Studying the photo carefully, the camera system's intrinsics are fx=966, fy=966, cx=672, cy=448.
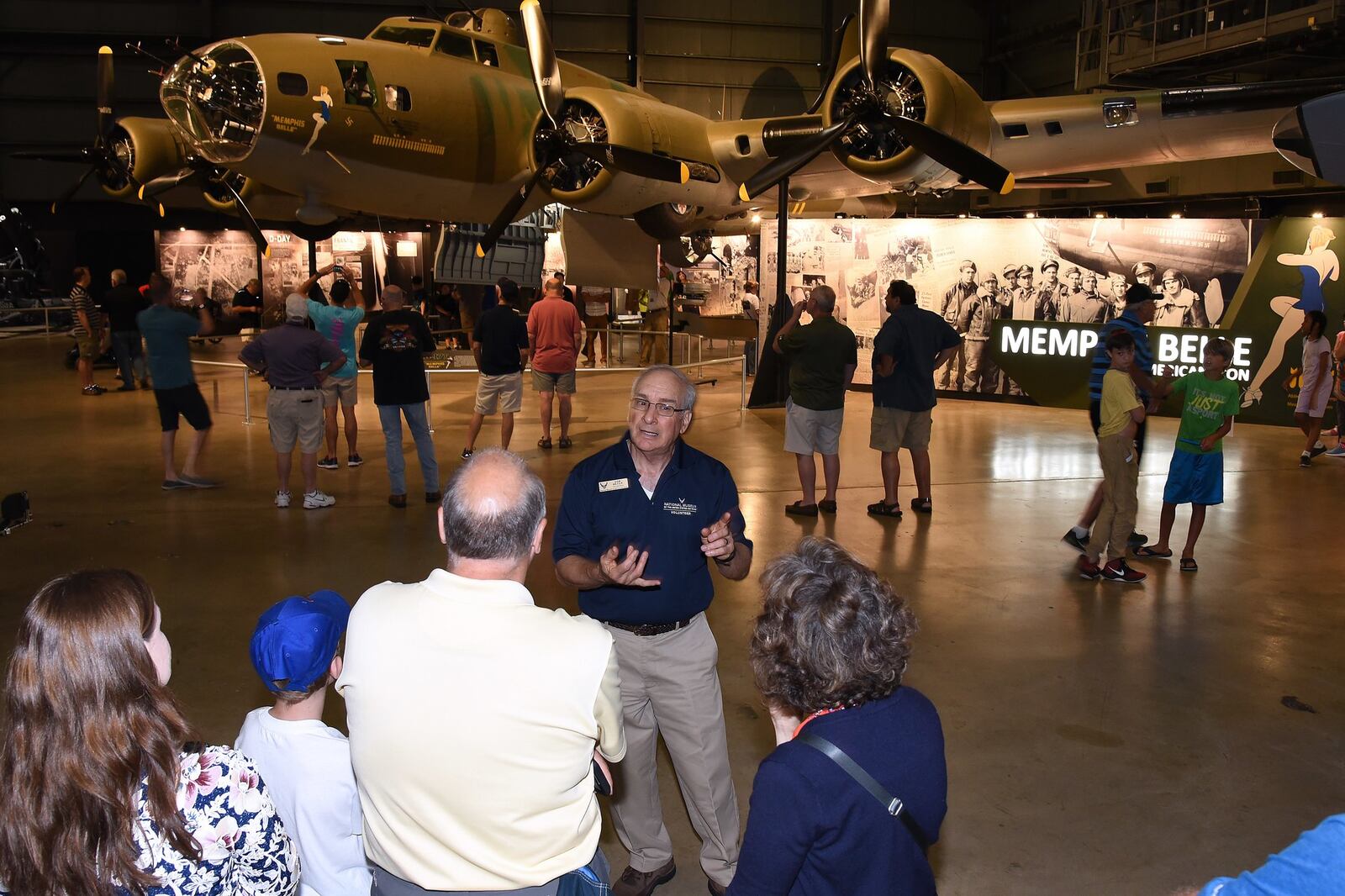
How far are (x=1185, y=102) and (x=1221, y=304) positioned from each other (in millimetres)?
3965

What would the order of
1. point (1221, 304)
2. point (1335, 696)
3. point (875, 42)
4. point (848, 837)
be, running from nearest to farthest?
point (848, 837) → point (1335, 696) → point (875, 42) → point (1221, 304)

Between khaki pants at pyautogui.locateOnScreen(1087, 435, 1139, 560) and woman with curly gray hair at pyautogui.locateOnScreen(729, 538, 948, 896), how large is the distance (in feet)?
15.6

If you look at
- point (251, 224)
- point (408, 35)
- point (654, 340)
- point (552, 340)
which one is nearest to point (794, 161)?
point (552, 340)

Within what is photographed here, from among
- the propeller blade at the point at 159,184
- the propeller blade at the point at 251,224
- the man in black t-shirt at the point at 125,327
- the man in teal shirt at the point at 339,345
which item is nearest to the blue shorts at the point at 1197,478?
the man in teal shirt at the point at 339,345

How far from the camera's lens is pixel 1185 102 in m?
10.6

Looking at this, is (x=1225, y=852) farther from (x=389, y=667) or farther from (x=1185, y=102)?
(x=1185, y=102)

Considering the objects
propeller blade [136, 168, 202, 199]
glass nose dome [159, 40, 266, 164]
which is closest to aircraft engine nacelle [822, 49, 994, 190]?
glass nose dome [159, 40, 266, 164]

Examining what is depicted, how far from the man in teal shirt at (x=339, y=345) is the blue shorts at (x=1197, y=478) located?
6.72m

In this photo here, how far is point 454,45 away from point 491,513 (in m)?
11.9

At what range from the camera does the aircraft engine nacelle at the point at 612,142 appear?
11727 millimetres

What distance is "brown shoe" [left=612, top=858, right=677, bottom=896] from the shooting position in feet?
10.4

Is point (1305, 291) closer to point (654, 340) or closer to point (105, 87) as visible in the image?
point (654, 340)

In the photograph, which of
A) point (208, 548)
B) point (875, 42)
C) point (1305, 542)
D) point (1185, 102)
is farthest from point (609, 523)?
point (1185, 102)

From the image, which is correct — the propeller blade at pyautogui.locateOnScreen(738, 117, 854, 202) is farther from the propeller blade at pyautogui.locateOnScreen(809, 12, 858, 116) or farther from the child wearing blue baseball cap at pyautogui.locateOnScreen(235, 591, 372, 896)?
the child wearing blue baseball cap at pyautogui.locateOnScreen(235, 591, 372, 896)
